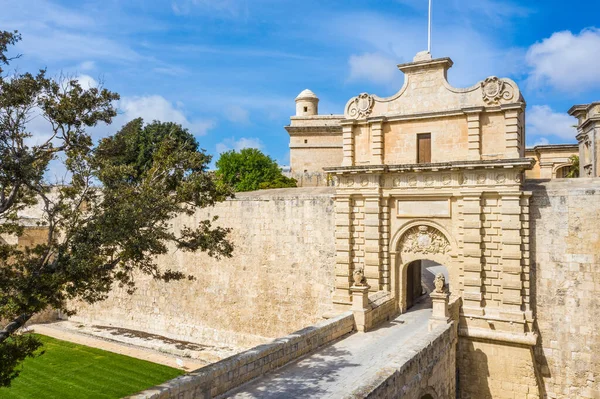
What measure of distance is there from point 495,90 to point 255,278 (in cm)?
1079

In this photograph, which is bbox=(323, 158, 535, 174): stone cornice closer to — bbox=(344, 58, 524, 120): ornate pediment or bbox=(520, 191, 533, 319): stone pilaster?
bbox=(520, 191, 533, 319): stone pilaster

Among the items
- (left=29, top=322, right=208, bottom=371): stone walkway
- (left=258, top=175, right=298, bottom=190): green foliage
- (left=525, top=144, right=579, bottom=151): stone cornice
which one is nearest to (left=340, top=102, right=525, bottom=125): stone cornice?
(left=29, top=322, right=208, bottom=371): stone walkway

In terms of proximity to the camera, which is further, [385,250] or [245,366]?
[385,250]

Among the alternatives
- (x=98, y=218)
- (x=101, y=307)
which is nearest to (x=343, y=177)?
(x=98, y=218)

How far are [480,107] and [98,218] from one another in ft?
35.9

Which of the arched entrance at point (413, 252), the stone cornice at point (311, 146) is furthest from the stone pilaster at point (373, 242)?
the stone cornice at point (311, 146)

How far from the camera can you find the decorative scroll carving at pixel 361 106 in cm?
1535

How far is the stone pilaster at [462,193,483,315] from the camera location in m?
13.4

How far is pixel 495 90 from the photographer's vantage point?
1348 centimetres

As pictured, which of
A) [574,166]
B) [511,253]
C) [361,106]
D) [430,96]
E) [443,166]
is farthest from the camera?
[574,166]

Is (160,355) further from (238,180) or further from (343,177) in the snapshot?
(238,180)

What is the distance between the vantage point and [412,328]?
43.8ft

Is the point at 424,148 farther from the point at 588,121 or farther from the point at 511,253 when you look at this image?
the point at 588,121

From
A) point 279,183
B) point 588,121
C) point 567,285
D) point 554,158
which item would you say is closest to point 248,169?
point 279,183
